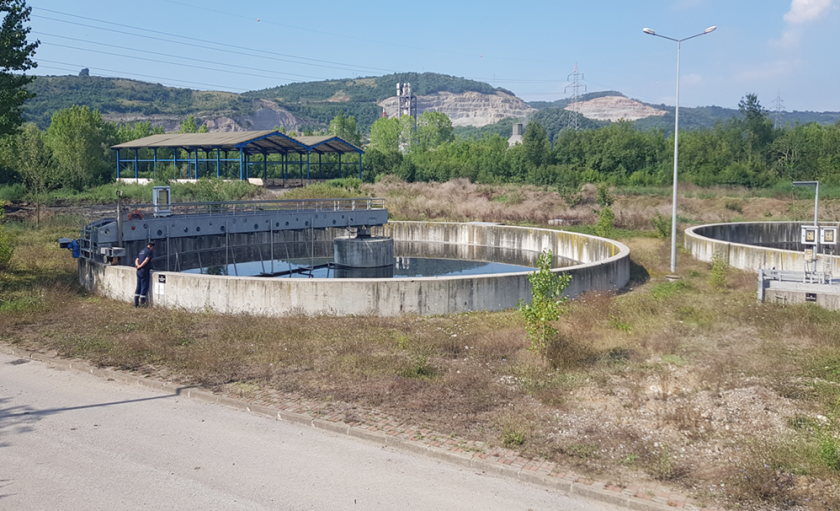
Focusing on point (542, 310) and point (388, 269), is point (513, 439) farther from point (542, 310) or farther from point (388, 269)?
point (388, 269)

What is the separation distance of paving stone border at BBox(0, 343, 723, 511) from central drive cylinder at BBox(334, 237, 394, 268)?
20.1 meters

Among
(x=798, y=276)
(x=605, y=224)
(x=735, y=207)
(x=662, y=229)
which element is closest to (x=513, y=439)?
(x=798, y=276)

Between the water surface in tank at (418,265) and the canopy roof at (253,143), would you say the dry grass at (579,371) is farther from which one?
the canopy roof at (253,143)

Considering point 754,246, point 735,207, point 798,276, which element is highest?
point 735,207

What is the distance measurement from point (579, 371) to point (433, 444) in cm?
442

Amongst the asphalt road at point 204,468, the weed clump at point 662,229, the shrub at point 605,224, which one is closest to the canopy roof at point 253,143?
the shrub at point 605,224

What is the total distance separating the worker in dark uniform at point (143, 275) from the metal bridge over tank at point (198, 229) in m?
2.35

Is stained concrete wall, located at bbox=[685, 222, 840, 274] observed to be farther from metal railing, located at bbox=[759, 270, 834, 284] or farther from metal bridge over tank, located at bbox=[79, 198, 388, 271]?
metal bridge over tank, located at bbox=[79, 198, 388, 271]

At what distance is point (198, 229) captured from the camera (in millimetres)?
28484

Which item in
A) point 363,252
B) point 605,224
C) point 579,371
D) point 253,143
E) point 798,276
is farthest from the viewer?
point 253,143

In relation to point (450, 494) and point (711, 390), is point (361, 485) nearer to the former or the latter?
point (450, 494)

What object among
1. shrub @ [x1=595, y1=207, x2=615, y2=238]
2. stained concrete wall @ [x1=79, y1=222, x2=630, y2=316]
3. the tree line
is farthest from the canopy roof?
stained concrete wall @ [x1=79, y1=222, x2=630, y2=316]

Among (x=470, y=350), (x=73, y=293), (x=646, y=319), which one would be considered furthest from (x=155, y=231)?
(x=646, y=319)

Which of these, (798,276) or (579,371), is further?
(798,276)
